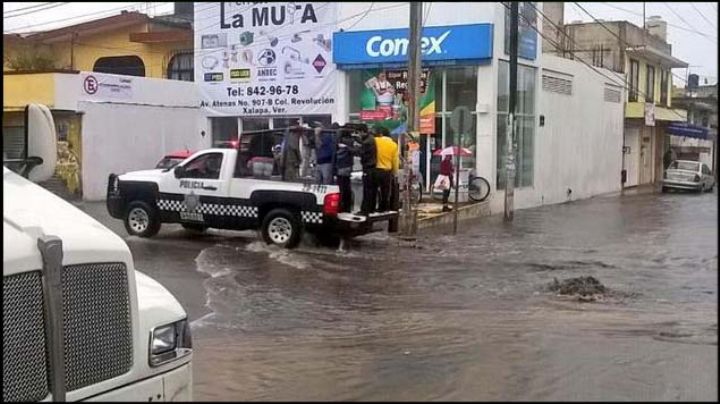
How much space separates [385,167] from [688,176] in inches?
418

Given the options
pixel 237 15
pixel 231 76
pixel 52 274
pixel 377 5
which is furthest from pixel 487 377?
pixel 231 76

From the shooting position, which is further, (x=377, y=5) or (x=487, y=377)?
(x=377, y=5)

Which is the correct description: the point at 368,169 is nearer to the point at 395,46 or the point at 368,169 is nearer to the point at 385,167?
the point at 385,167

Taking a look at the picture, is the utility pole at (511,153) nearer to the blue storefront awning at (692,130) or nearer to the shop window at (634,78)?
the shop window at (634,78)

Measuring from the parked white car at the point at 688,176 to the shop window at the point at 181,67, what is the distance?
7890 millimetres

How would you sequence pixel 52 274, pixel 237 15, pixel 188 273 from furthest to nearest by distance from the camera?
pixel 188 273 < pixel 237 15 < pixel 52 274

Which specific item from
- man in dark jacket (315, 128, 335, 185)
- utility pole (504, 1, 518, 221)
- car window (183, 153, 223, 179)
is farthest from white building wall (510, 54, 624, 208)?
car window (183, 153, 223, 179)

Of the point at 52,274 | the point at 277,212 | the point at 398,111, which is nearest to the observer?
the point at 52,274

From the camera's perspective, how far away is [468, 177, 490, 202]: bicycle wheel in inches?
806

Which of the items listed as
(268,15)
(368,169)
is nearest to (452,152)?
(368,169)

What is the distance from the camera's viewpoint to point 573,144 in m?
16.3

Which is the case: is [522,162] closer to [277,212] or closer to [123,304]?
[277,212]

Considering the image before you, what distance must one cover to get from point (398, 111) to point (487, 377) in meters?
19.6

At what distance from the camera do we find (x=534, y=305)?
25.7 feet
